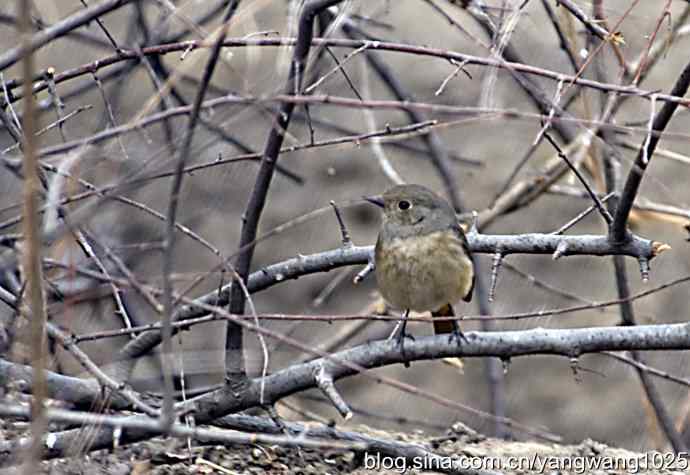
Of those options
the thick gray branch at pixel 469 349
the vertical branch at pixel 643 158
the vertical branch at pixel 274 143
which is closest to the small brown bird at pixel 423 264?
the thick gray branch at pixel 469 349

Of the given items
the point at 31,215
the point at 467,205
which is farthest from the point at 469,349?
the point at 467,205

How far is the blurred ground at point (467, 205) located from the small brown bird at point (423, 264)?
7.95 feet

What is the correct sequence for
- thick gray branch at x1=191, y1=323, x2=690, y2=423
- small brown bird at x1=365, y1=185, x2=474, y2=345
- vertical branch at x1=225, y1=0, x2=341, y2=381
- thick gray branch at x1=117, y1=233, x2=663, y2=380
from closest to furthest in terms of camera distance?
vertical branch at x1=225, y1=0, x2=341, y2=381
thick gray branch at x1=191, y1=323, x2=690, y2=423
thick gray branch at x1=117, y1=233, x2=663, y2=380
small brown bird at x1=365, y1=185, x2=474, y2=345

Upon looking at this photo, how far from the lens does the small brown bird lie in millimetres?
3865

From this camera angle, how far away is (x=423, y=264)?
388 cm

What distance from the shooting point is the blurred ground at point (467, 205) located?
684 centimetres

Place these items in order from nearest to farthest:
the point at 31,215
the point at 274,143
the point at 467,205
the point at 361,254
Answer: the point at 31,215, the point at 274,143, the point at 361,254, the point at 467,205

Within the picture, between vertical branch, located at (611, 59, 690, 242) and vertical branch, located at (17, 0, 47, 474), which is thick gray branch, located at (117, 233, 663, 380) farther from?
vertical branch, located at (17, 0, 47, 474)

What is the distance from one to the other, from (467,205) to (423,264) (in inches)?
135

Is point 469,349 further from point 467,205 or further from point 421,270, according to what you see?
point 467,205

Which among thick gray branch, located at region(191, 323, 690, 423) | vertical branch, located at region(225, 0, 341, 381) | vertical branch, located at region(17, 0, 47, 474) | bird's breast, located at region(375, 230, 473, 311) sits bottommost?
vertical branch, located at region(17, 0, 47, 474)

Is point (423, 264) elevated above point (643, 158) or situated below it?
above

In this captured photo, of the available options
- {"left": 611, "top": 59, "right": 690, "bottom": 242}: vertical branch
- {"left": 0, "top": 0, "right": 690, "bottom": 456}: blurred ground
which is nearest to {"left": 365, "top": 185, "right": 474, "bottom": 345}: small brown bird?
{"left": 611, "top": 59, "right": 690, "bottom": 242}: vertical branch

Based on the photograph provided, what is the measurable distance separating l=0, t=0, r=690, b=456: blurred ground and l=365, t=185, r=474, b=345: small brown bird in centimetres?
242
